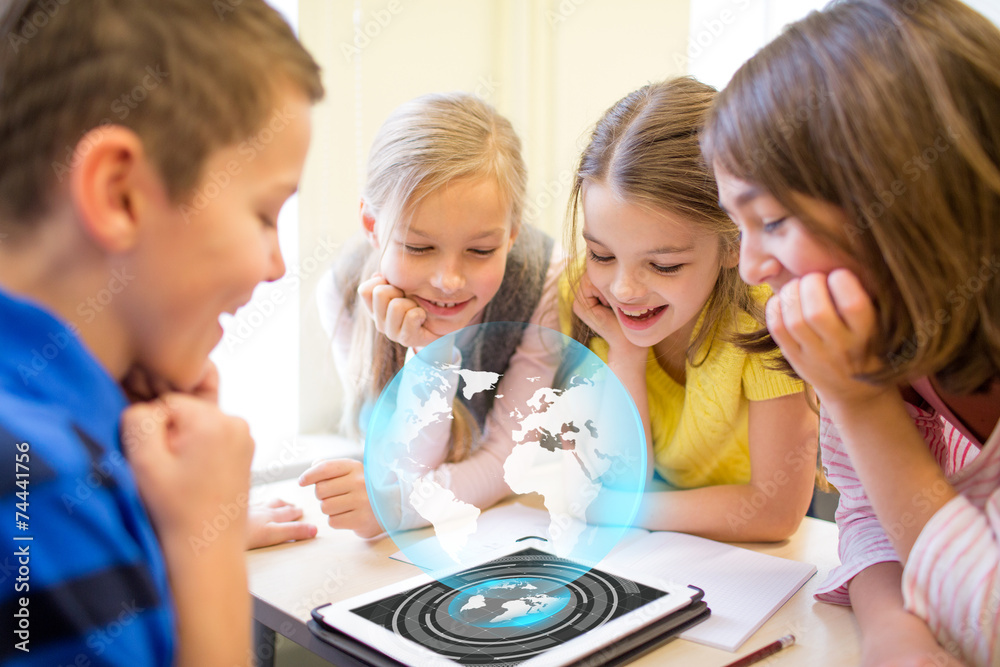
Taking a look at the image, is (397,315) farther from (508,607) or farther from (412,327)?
(508,607)

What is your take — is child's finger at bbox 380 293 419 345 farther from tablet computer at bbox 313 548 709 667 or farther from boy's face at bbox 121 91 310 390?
boy's face at bbox 121 91 310 390

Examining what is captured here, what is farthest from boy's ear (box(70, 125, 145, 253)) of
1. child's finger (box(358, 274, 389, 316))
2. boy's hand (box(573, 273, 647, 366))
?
boy's hand (box(573, 273, 647, 366))

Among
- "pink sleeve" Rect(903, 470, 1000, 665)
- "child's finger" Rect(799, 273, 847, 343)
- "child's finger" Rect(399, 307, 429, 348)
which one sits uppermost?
"child's finger" Rect(799, 273, 847, 343)

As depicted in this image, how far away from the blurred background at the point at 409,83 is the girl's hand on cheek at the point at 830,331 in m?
0.93

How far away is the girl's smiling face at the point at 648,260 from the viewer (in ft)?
4.03

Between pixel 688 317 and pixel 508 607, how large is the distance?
2.07ft

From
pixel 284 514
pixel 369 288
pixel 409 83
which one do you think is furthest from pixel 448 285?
pixel 409 83

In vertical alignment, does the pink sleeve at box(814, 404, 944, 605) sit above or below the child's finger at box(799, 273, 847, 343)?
below

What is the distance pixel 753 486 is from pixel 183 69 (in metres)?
1.07

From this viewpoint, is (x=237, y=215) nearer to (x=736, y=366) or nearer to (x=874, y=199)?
(x=874, y=199)

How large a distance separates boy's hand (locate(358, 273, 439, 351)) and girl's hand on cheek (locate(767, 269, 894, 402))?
2.31 feet

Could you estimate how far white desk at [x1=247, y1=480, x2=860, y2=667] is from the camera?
0.87 meters

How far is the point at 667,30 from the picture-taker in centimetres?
261

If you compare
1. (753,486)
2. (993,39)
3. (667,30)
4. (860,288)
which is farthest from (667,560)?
(667,30)
